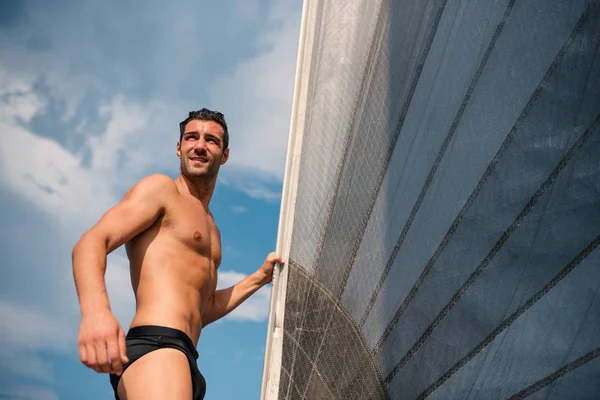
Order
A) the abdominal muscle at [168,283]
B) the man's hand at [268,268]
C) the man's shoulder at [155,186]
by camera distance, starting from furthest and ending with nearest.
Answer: the man's hand at [268,268] → the man's shoulder at [155,186] → the abdominal muscle at [168,283]

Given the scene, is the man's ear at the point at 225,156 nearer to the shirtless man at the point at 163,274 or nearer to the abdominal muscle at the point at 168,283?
the shirtless man at the point at 163,274

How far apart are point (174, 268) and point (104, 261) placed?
382 millimetres

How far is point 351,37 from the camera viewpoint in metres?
2.79

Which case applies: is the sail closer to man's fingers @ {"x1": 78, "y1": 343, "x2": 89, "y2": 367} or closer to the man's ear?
the man's ear

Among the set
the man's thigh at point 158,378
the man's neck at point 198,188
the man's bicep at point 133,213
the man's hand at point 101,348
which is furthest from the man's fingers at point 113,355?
the man's neck at point 198,188

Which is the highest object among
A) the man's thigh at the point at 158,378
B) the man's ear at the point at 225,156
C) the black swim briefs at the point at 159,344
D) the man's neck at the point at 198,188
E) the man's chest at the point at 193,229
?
the man's ear at the point at 225,156

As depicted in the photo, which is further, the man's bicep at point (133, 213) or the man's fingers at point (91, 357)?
the man's bicep at point (133, 213)

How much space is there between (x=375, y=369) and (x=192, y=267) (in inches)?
34.2

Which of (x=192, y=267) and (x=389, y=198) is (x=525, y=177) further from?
(x=192, y=267)

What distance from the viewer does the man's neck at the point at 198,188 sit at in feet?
8.57

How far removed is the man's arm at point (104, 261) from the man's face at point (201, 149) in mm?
182

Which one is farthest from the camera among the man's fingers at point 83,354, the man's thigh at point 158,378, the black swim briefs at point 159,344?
the black swim briefs at point 159,344

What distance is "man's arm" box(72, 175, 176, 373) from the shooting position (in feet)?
5.55

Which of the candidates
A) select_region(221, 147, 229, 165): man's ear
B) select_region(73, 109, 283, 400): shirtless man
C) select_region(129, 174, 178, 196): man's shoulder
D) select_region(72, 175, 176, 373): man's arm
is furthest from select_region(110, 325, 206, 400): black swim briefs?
select_region(221, 147, 229, 165): man's ear
